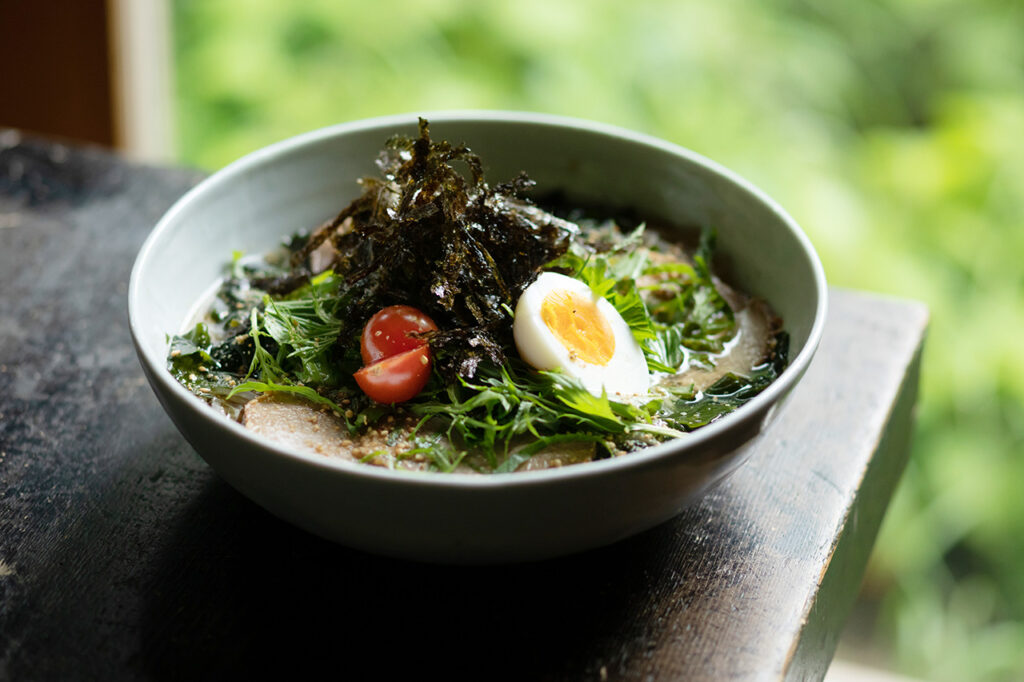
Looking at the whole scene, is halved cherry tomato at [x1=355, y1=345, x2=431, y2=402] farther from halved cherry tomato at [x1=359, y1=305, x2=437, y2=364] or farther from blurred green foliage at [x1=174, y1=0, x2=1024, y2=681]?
blurred green foliage at [x1=174, y1=0, x2=1024, y2=681]

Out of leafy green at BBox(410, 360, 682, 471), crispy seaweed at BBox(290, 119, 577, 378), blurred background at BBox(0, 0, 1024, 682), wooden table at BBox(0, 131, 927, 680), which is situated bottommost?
blurred background at BBox(0, 0, 1024, 682)

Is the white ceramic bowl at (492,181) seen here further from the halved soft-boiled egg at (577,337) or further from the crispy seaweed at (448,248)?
the crispy seaweed at (448,248)

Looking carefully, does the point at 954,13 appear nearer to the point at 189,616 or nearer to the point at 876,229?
the point at 876,229

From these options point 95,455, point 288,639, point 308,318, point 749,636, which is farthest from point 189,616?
point 749,636

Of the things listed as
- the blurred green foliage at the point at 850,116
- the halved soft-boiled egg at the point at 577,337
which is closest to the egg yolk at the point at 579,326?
the halved soft-boiled egg at the point at 577,337

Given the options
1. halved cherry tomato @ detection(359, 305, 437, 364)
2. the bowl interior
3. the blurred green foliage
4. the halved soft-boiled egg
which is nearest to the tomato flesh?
halved cherry tomato @ detection(359, 305, 437, 364)

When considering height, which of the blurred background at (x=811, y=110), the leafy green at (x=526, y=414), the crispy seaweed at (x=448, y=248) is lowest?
the blurred background at (x=811, y=110)

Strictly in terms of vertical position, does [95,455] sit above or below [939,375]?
above

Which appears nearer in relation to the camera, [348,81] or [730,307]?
[730,307]
